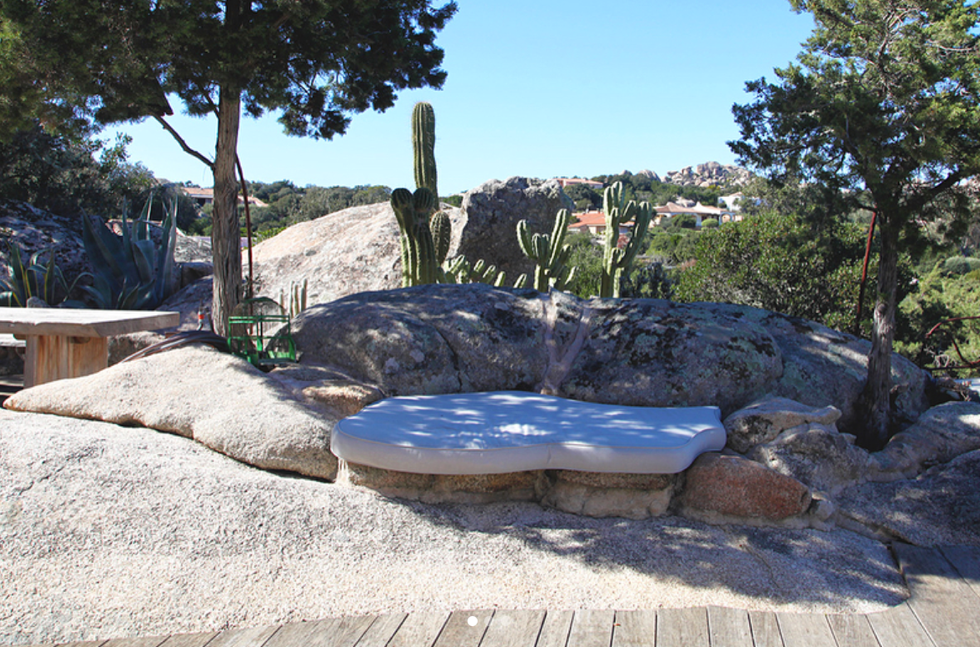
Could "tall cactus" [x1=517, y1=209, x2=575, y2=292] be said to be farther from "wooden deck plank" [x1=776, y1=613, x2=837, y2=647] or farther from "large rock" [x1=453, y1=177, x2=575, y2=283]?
"wooden deck plank" [x1=776, y1=613, x2=837, y2=647]

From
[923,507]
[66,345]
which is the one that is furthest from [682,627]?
[66,345]

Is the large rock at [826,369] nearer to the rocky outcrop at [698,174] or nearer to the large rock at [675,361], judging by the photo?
the large rock at [675,361]

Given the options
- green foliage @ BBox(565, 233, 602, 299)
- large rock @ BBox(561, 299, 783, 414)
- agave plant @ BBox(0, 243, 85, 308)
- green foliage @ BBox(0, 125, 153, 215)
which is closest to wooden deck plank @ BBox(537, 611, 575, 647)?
large rock @ BBox(561, 299, 783, 414)

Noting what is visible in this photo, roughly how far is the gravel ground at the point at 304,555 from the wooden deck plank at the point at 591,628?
6 cm

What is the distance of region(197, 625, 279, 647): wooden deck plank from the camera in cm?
231

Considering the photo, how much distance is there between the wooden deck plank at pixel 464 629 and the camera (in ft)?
7.72

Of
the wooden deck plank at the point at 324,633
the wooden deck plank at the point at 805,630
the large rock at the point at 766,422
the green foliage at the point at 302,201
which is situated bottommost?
the wooden deck plank at the point at 324,633

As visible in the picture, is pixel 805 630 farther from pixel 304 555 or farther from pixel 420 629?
pixel 304 555

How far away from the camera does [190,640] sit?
2326 millimetres

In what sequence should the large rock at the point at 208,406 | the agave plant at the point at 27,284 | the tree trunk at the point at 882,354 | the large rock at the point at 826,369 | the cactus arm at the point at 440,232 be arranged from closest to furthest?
the large rock at the point at 208,406 < the tree trunk at the point at 882,354 < the large rock at the point at 826,369 < the agave plant at the point at 27,284 < the cactus arm at the point at 440,232

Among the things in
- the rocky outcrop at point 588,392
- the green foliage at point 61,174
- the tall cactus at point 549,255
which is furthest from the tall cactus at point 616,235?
the green foliage at point 61,174

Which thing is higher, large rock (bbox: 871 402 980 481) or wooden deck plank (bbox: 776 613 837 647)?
large rock (bbox: 871 402 980 481)

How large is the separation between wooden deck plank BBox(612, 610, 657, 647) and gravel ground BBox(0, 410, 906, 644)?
0.08 meters

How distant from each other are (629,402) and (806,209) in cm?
159
